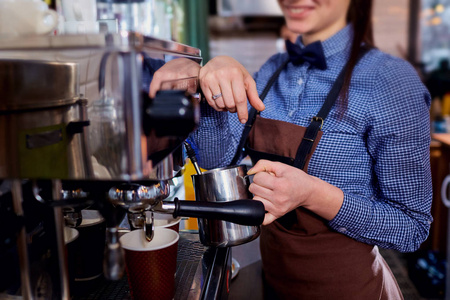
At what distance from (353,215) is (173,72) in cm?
63

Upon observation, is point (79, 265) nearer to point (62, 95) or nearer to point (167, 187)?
point (167, 187)

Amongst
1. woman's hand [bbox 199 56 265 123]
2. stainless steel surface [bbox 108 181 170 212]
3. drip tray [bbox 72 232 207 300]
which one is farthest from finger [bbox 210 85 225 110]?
drip tray [bbox 72 232 207 300]

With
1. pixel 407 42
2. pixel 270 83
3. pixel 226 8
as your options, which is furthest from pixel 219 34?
pixel 270 83

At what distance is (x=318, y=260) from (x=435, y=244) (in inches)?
90.9

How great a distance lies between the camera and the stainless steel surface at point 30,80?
1.53 ft

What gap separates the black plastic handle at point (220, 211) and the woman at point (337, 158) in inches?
9.2

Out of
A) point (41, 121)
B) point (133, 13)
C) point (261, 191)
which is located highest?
point (133, 13)

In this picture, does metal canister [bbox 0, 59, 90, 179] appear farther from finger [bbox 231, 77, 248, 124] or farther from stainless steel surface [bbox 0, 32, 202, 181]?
finger [bbox 231, 77, 248, 124]

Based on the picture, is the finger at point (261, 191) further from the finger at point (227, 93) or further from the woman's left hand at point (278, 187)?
the finger at point (227, 93)

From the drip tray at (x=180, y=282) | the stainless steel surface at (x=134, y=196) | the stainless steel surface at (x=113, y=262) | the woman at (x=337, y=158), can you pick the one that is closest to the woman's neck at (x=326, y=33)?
the woman at (x=337, y=158)

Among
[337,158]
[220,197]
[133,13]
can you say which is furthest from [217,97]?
[133,13]

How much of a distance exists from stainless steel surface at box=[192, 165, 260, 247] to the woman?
66 millimetres

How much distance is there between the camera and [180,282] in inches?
31.1

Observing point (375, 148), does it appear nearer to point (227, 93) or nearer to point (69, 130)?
point (227, 93)
